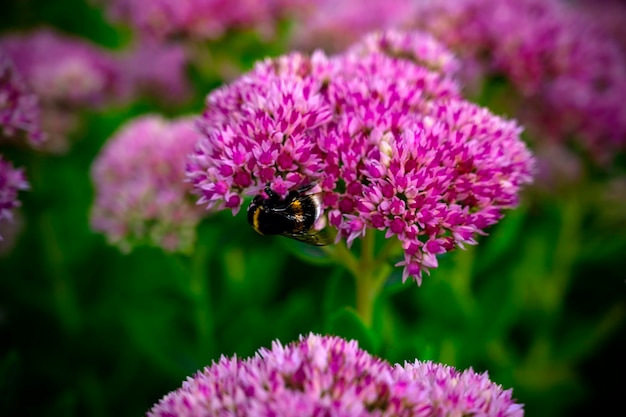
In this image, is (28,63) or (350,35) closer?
(28,63)

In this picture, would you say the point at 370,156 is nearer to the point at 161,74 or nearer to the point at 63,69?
the point at 63,69

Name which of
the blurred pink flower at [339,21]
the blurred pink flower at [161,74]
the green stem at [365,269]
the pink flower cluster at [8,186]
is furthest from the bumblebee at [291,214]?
the blurred pink flower at [161,74]

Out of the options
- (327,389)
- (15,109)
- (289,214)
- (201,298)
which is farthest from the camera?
(201,298)

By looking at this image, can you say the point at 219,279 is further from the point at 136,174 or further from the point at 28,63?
the point at 28,63

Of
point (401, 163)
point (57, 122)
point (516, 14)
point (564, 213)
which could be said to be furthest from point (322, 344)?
point (57, 122)

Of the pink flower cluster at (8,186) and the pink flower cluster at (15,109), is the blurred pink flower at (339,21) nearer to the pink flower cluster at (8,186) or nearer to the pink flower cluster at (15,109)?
the pink flower cluster at (15,109)

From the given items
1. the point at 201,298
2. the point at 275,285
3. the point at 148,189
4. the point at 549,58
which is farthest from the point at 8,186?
the point at 549,58

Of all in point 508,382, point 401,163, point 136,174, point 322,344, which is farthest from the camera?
point 136,174
